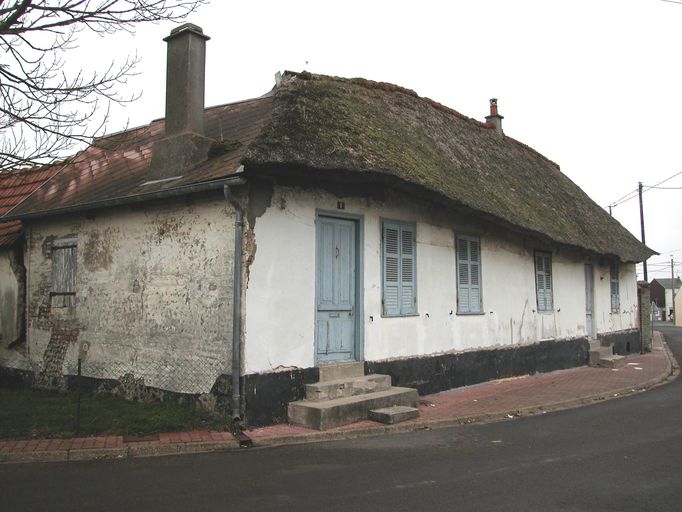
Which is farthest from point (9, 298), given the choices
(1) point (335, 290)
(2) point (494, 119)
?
(2) point (494, 119)

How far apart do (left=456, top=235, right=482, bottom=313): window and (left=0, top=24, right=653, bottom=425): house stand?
0.05 metres

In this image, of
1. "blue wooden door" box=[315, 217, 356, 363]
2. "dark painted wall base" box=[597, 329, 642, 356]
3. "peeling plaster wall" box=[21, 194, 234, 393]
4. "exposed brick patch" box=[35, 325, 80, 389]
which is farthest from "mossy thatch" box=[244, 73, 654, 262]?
"exposed brick patch" box=[35, 325, 80, 389]

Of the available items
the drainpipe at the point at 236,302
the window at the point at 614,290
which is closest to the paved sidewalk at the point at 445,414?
the drainpipe at the point at 236,302

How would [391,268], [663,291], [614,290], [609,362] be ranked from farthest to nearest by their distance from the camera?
[663,291] → [614,290] → [609,362] → [391,268]

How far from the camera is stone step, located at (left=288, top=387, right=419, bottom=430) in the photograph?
762 centimetres

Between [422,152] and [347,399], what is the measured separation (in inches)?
186

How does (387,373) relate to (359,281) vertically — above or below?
below

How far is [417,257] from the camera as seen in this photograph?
1041 cm

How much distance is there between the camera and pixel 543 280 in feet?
47.2

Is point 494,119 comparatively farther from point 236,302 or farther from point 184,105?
point 236,302

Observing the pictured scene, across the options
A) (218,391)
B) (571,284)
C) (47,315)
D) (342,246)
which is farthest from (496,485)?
(571,284)

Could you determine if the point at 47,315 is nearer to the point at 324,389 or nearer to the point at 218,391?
the point at 218,391

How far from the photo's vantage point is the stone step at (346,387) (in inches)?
321

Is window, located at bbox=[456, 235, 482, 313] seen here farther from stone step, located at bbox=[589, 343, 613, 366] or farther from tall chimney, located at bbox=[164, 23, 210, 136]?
stone step, located at bbox=[589, 343, 613, 366]
